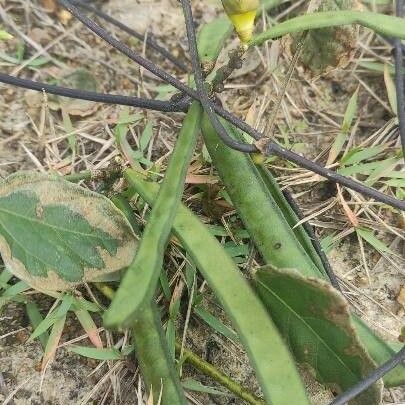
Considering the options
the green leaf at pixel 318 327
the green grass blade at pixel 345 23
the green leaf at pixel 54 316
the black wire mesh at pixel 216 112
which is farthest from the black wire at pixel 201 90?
the green leaf at pixel 54 316

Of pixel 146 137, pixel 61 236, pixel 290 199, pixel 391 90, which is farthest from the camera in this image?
pixel 391 90

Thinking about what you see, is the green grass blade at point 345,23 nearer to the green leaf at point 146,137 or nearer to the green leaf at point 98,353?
the green leaf at point 146,137

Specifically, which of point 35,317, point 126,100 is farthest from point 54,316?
point 126,100

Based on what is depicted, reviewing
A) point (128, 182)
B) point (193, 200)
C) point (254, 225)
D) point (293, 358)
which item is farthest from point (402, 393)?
point (128, 182)

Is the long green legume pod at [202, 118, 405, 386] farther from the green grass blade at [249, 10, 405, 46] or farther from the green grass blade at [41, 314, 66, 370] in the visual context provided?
the green grass blade at [41, 314, 66, 370]

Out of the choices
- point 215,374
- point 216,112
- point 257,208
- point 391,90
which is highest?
point 391,90

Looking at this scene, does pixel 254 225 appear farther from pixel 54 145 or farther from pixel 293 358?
pixel 54 145

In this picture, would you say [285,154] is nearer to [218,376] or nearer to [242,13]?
[242,13]
